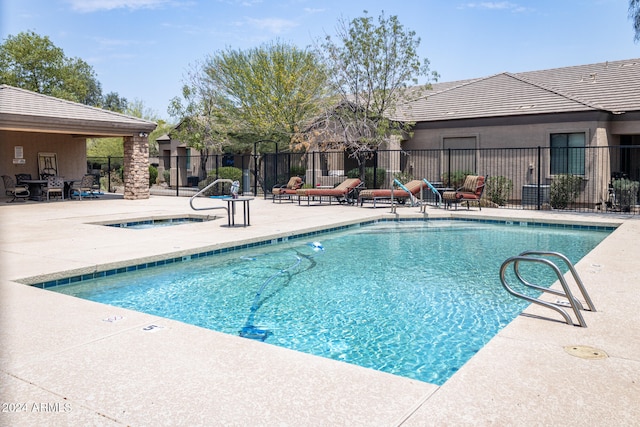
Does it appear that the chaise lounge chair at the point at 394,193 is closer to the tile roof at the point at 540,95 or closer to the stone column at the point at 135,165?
the tile roof at the point at 540,95

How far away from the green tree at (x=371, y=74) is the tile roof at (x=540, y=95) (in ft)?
3.89

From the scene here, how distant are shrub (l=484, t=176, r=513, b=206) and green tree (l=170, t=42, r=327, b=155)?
9328 millimetres

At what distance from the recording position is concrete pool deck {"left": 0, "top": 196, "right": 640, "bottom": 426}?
2.62 meters

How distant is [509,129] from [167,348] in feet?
56.8

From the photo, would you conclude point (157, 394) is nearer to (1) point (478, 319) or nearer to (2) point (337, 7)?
(1) point (478, 319)

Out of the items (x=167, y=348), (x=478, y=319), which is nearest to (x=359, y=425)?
(x=167, y=348)

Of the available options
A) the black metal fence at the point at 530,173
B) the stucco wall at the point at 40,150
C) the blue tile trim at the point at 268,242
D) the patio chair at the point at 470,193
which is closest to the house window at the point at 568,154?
the black metal fence at the point at 530,173

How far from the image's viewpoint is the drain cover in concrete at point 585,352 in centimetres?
345

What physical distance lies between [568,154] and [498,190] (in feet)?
8.90

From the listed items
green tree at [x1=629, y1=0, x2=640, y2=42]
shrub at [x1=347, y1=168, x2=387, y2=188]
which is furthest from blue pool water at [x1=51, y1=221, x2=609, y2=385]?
shrub at [x1=347, y1=168, x2=387, y2=188]

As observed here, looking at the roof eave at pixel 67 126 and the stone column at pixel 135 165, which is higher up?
the roof eave at pixel 67 126

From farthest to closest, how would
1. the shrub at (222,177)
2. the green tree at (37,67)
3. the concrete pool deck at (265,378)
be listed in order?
the green tree at (37,67) → the shrub at (222,177) → the concrete pool deck at (265,378)

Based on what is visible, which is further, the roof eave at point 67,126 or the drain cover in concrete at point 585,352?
the roof eave at point 67,126

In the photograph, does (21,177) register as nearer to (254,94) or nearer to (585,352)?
(254,94)
